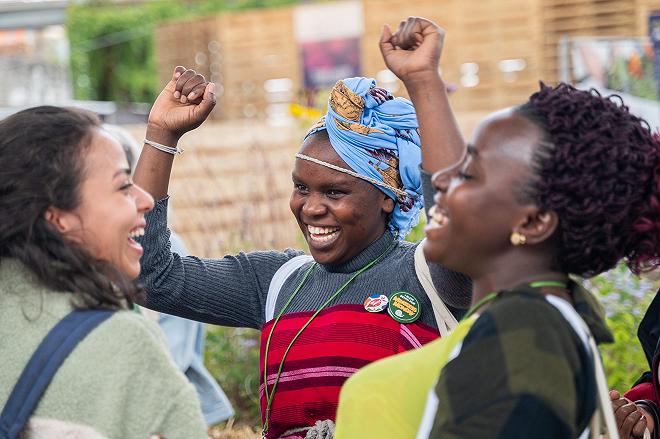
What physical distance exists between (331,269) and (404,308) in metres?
0.29

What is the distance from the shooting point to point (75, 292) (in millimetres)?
2225

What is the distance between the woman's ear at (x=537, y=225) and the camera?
2.04 meters

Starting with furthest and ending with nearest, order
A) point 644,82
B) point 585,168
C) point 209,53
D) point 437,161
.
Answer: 1. point 209,53
2. point 644,82
3. point 437,161
4. point 585,168

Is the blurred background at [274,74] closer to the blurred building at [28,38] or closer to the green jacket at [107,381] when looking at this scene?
the blurred building at [28,38]

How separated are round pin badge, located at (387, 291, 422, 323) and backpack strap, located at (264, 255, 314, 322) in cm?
37

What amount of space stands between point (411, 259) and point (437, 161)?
24.3 inches

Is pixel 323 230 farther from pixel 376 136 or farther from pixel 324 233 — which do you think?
pixel 376 136

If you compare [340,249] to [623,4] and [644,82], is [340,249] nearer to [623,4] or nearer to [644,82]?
[644,82]

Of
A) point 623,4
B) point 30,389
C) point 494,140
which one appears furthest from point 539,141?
point 623,4

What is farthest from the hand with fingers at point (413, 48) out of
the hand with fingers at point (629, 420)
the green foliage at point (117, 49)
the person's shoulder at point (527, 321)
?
the green foliage at point (117, 49)

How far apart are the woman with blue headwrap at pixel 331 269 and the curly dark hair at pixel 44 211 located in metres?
0.64

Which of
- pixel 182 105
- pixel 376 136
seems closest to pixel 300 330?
pixel 376 136

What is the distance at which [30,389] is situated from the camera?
2.12 m

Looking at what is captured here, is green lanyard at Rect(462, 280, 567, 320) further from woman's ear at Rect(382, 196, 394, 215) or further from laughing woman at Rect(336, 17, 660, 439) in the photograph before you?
woman's ear at Rect(382, 196, 394, 215)
